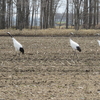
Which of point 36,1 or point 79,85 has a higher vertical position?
point 36,1

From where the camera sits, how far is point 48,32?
92.5 ft

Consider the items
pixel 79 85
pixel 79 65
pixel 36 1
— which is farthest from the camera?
pixel 36 1

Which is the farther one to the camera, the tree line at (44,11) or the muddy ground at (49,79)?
the tree line at (44,11)

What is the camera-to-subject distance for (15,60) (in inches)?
441

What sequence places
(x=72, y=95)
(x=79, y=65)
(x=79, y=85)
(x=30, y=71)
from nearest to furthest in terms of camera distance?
(x=72, y=95)
(x=79, y=85)
(x=30, y=71)
(x=79, y=65)

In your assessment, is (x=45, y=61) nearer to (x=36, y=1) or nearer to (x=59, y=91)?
(x=59, y=91)

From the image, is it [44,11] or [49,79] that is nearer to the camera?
[49,79]

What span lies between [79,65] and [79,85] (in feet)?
10.6

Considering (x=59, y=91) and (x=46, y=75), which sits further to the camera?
(x=46, y=75)

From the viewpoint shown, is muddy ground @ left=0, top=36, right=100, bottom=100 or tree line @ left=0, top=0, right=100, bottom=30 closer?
muddy ground @ left=0, top=36, right=100, bottom=100

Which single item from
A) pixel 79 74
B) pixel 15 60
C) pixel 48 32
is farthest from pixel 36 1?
pixel 79 74

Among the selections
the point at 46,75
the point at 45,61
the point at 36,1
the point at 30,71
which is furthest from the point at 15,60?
the point at 36,1

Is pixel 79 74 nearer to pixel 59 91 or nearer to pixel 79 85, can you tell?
pixel 79 85

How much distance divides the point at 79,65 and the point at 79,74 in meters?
1.75
